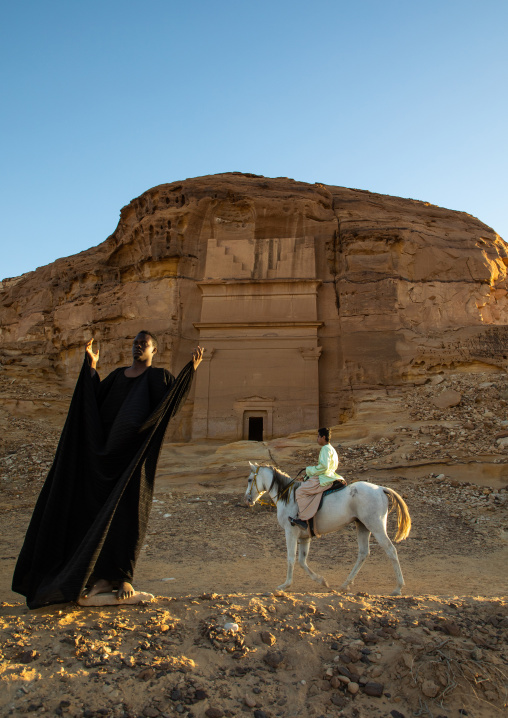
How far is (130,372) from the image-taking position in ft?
15.9

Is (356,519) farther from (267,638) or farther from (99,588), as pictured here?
(99,588)

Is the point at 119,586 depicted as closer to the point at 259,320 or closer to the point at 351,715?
the point at 351,715

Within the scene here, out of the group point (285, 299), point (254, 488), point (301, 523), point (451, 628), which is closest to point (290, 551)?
point (301, 523)

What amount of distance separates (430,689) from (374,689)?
0.34m

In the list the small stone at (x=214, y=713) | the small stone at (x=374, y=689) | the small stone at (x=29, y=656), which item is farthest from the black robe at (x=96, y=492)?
the small stone at (x=374, y=689)

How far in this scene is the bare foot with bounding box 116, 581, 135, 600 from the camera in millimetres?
4163

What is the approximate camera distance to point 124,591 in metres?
4.18

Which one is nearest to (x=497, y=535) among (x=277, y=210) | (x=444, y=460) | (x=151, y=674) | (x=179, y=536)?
(x=444, y=460)

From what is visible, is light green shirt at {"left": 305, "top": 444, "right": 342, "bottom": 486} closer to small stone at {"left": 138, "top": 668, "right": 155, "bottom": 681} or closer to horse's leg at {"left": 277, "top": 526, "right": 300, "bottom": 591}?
horse's leg at {"left": 277, "top": 526, "right": 300, "bottom": 591}

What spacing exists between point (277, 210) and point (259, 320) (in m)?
5.06

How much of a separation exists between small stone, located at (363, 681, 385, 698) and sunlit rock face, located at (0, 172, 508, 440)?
608 inches

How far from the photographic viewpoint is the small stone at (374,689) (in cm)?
321

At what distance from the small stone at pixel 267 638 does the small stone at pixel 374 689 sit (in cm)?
70

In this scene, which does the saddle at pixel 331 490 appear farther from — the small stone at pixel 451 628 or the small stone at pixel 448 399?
the small stone at pixel 448 399
